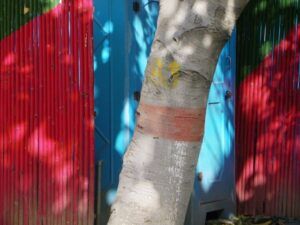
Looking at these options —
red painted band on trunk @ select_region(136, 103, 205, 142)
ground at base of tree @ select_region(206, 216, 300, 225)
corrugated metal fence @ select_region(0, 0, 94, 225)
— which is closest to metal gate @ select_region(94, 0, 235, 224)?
corrugated metal fence @ select_region(0, 0, 94, 225)

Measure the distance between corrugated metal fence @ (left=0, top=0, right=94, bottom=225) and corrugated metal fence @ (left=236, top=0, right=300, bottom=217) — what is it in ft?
7.21

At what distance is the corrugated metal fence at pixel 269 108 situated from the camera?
7.04m

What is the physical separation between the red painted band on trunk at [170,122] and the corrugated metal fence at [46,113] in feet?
10.1

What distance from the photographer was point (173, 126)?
2469 mm

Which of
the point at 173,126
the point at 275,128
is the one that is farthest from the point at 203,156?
the point at 173,126

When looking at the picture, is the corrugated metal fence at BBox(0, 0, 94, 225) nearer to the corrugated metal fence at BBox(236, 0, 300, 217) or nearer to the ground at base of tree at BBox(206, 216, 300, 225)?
the ground at base of tree at BBox(206, 216, 300, 225)

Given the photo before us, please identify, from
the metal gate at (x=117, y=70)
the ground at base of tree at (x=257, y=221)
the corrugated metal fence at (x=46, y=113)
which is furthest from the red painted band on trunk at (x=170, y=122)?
the ground at base of tree at (x=257, y=221)

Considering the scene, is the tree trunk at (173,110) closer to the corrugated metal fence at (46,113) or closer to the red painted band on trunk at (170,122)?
the red painted band on trunk at (170,122)

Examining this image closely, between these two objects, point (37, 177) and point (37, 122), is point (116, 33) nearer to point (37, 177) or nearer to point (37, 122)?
point (37, 122)

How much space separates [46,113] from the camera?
5602mm

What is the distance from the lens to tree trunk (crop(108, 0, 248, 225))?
2.44 metres

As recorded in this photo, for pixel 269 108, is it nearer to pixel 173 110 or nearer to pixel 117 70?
pixel 117 70

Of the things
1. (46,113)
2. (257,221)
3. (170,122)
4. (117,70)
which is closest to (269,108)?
(257,221)

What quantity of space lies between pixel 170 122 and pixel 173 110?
4 centimetres
